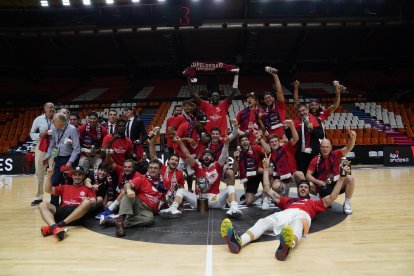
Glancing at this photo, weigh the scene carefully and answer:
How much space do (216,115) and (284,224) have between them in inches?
114

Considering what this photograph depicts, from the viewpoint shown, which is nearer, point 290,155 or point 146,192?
point 146,192

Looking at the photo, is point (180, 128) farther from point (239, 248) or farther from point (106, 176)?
point (239, 248)

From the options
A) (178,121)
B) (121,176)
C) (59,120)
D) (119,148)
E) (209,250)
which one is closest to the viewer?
(209,250)

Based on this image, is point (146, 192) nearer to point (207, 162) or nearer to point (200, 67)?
point (207, 162)

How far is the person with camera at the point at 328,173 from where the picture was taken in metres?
4.90

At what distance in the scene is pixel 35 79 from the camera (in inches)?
835

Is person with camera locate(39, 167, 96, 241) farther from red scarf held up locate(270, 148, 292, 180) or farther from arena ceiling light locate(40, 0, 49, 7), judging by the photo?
arena ceiling light locate(40, 0, 49, 7)

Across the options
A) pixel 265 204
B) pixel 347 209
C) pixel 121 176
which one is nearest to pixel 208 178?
pixel 265 204

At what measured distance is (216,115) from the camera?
615 cm

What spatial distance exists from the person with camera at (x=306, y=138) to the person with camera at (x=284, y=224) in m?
1.35

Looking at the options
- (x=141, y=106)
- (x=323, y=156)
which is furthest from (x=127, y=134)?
(x=141, y=106)

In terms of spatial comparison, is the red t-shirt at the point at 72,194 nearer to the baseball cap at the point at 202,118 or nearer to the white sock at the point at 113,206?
the white sock at the point at 113,206

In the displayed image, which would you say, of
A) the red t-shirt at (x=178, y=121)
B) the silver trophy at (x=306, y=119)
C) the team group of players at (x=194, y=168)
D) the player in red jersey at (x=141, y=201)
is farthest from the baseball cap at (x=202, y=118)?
the silver trophy at (x=306, y=119)

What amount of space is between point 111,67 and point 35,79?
497cm
